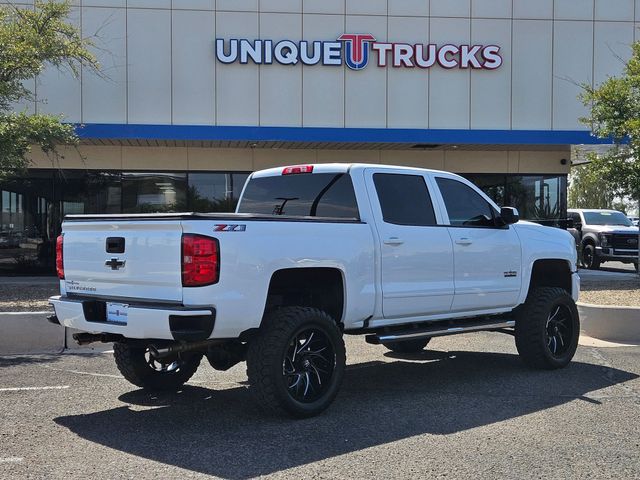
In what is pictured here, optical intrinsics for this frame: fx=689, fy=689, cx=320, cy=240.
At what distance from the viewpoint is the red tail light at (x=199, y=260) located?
16.6 ft

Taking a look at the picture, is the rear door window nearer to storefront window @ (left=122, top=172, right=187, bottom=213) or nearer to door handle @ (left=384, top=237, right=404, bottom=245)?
door handle @ (left=384, top=237, right=404, bottom=245)

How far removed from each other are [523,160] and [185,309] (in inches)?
596

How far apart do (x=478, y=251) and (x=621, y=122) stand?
7.81 metres

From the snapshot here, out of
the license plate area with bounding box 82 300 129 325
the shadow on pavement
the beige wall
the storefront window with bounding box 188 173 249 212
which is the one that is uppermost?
the beige wall

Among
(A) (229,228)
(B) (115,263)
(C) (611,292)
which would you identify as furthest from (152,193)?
(A) (229,228)

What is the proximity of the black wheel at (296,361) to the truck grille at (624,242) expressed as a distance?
1616cm

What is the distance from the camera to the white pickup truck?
17.0 feet

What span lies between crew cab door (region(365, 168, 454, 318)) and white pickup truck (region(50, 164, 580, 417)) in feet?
0.05

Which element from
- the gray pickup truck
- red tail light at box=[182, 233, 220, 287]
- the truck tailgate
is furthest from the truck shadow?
the gray pickup truck

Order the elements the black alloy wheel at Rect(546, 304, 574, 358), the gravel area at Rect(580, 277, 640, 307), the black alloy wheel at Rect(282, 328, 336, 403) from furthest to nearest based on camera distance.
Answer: the gravel area at Rect(580, 277, 640, 307), the black alloy wheel at Rect(546, 304, 574, 358), the black alloy wheel at Rect(282, 328, 336, 403)

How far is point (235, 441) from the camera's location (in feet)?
16.8

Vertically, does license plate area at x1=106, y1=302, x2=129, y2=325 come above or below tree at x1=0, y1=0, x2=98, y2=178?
below

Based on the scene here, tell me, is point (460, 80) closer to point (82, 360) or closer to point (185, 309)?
point (82, 360)

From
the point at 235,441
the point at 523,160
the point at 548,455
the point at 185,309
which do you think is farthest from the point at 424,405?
the point at 523,160
